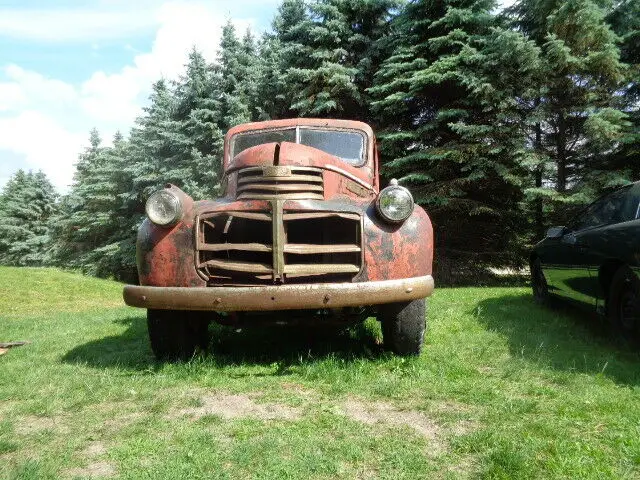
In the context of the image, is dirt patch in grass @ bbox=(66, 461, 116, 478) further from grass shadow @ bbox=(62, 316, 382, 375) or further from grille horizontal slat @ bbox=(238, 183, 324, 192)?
grille horizontal slat @ bbox=(238, 183, 324, 192)

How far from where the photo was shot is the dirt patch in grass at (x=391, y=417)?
256cm

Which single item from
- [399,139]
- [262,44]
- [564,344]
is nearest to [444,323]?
[564,344]

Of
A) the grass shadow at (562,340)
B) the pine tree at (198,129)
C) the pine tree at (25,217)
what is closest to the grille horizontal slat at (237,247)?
the grass shadow at (562,340)

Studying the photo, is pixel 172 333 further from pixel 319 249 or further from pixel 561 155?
pixel 561 155

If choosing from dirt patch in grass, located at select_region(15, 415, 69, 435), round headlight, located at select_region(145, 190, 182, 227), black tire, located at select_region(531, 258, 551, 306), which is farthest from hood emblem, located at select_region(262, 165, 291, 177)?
black tire, located at select_region(531, 258, 551, 306)

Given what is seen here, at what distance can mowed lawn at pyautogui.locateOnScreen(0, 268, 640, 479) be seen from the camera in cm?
221

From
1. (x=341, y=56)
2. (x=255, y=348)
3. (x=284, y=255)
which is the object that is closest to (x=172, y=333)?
(x=255, y=348)

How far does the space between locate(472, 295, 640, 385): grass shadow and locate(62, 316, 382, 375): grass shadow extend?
1317 millimetres

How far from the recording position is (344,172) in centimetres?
441

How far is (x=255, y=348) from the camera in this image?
Result: 454cm

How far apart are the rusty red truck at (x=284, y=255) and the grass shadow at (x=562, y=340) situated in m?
1.11

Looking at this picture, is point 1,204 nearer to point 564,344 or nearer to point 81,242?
point 81,242

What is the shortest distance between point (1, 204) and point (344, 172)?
36.3 meters

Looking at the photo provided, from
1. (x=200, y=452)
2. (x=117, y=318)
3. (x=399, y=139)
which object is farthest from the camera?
(x=399, y=139)
